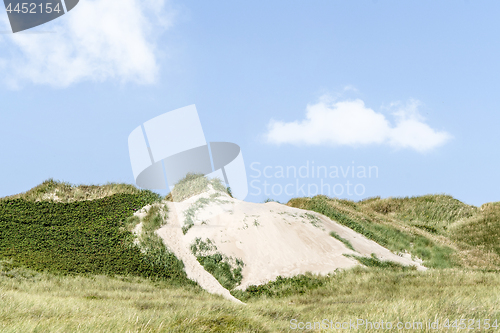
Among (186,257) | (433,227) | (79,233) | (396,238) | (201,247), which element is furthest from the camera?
(433,227)

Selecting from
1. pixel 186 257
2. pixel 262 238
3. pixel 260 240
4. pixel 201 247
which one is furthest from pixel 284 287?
pixel 186 257

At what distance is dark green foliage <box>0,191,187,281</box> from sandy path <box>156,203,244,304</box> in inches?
18.2

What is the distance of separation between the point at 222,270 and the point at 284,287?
3344 millimetres

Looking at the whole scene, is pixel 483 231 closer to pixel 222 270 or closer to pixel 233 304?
pixel 222 270

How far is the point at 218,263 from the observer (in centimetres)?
1773

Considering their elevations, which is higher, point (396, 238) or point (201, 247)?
point (201, 247)

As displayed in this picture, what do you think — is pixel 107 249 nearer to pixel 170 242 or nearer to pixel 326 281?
pixel 170 242

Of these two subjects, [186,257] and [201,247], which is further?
[201,247]

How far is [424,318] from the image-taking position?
250 inches

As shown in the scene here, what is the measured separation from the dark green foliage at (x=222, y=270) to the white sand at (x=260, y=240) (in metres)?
0.31

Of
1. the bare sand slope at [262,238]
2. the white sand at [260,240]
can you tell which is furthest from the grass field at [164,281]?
the bare sand slope at [262,238]

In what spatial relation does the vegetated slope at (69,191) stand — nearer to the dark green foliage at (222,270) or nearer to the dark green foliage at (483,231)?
the dark green foliage at (222,270)

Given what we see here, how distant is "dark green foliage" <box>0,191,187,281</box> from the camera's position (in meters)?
17.3

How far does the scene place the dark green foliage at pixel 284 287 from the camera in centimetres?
1511
